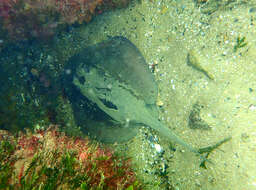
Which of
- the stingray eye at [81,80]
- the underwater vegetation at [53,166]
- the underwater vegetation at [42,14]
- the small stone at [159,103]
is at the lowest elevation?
the small stone at [159,103]

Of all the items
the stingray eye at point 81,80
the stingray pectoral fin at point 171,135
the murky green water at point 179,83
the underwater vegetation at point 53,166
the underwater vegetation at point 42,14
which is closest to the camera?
the underwater vegetation at point 53,166

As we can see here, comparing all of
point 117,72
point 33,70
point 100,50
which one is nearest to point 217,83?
point 117,72

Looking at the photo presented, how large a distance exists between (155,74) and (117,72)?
128 centimetres

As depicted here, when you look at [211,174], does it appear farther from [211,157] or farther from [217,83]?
[217,83]

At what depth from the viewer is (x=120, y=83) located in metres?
4.63

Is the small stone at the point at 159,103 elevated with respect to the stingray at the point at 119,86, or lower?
lower

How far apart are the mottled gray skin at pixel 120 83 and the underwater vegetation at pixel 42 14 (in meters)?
1.26

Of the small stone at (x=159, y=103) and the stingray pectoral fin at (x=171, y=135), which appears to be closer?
the stingray pectoral fin at (x=171, y=135)

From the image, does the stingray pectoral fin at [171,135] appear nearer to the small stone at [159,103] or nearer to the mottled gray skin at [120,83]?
the mottled gray skin at [120,83]

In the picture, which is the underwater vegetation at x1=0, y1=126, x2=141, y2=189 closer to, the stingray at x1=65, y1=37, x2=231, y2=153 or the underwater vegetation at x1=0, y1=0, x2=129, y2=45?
the stingray at x1=65, y1=37, x2=231, y2=153

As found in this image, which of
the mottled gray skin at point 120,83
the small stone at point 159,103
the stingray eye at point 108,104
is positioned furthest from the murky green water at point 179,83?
the mottled gray skin at point 120,83

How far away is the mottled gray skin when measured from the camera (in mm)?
4402

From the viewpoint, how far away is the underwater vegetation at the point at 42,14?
4.75 meters

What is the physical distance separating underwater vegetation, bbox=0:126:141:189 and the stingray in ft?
3.01
